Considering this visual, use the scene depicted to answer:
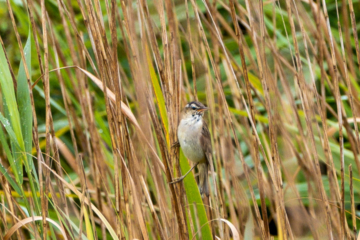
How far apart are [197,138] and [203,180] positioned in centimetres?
22

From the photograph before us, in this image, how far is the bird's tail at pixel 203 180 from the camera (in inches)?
79.8

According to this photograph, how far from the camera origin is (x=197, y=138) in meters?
2.13

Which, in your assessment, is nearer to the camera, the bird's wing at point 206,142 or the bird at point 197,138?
the bird at point 197,138

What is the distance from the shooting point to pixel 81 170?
67.7 inches

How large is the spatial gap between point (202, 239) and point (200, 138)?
644 millimetres

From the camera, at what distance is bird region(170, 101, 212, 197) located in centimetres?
204

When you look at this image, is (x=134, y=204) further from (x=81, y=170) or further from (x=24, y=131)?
(x=24, y=131)

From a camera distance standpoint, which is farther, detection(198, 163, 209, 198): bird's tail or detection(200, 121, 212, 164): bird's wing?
detection(200, 121, 212, 164): bird's wing

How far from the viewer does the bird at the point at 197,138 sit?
204 centimetres

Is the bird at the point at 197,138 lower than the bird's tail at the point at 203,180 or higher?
higher

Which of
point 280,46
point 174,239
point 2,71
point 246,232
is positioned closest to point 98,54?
point 2,71

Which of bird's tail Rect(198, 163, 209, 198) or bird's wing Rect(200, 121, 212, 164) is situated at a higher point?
bird's wing Rect(200, 121, 212, 164)

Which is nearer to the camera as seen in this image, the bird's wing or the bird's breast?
the bird's breast

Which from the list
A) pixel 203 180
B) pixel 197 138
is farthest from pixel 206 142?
pixel 203 180
